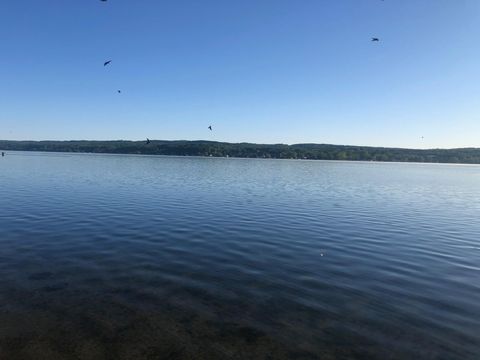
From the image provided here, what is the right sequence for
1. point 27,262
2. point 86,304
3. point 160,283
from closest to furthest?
point 86,304 < point 160,283 < point 27,262

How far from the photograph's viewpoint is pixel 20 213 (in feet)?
95.3

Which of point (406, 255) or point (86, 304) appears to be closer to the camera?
point (86, 304)

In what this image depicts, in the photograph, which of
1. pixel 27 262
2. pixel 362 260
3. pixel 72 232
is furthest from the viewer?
pixel 72 232

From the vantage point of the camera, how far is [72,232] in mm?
23156

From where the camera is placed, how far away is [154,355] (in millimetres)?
9844

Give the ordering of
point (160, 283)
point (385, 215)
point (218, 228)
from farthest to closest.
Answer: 1. point (385, 215)
2. point (218, 228)
3. point (160, 283)

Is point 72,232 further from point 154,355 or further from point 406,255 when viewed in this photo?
point 406,255

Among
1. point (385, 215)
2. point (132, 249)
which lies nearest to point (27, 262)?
point (132, 249)

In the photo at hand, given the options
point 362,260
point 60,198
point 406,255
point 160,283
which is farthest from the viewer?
point 60,198

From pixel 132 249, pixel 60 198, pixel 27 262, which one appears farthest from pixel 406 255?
pixel 60 198

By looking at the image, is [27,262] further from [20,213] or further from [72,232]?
[20,213]

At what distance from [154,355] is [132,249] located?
10.6 meters

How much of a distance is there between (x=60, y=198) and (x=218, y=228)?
2070 cm

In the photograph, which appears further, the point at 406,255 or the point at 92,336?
the point at 406,255
